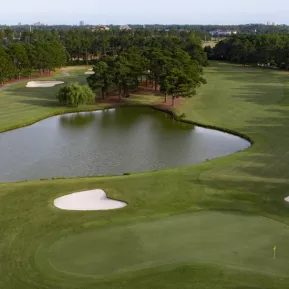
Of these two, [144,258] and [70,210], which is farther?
[70,210]

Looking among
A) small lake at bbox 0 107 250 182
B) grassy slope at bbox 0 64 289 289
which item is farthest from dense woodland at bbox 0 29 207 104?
grassy slope at bbox 0 64 289 289

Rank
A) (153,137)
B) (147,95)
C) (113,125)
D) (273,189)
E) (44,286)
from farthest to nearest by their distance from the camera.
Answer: (147,95) → (113,125) → (153,137) → (273,189) → (44,286)

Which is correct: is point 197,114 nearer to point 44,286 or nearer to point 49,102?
point 49,102

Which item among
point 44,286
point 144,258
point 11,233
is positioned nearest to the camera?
point 44,286

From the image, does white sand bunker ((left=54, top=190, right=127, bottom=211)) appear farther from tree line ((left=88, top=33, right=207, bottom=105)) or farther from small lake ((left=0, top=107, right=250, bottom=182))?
tree line ((left=88, top=33, right=207, bottom=105))

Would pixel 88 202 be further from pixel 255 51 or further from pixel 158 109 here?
pixel 255 51

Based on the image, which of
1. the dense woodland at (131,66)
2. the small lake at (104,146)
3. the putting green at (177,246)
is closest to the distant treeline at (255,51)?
the dense woodland at (131,66)

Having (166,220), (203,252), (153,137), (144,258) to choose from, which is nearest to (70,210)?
(166,220)
